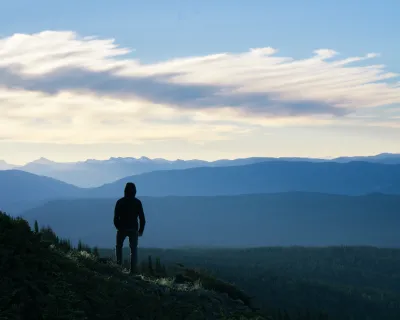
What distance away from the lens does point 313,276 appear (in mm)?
74812

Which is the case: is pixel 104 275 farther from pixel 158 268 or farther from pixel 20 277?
pixel 158 268

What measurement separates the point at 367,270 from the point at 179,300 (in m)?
74.6

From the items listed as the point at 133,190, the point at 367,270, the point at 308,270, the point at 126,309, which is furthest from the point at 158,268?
the point at 367,270

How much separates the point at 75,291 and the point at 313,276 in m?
65.5

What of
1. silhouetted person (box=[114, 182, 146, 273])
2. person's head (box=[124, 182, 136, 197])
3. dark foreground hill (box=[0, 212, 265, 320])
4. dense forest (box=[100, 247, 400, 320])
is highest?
person's head (box=[124, 182, 136, 197])

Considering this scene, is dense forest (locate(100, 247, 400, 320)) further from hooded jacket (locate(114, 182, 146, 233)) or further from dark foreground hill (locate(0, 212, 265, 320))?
dark foreground hill (locate(0, 212, 265, 320))

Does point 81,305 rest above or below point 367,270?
above

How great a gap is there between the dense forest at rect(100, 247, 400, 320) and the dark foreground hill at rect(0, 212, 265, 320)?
28.8 feet

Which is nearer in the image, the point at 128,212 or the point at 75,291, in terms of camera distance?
the point at 75,291

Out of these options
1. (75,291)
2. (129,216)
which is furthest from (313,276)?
(75,291)

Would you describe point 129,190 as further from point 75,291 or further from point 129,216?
point 75,291

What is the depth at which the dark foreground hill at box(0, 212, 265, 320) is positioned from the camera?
37.3 ft

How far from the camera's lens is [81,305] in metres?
12.0

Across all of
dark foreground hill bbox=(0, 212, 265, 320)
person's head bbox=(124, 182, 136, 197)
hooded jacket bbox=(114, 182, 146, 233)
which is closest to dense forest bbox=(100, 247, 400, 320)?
hooded jacket bbox=(114, 182, 146, 233)
